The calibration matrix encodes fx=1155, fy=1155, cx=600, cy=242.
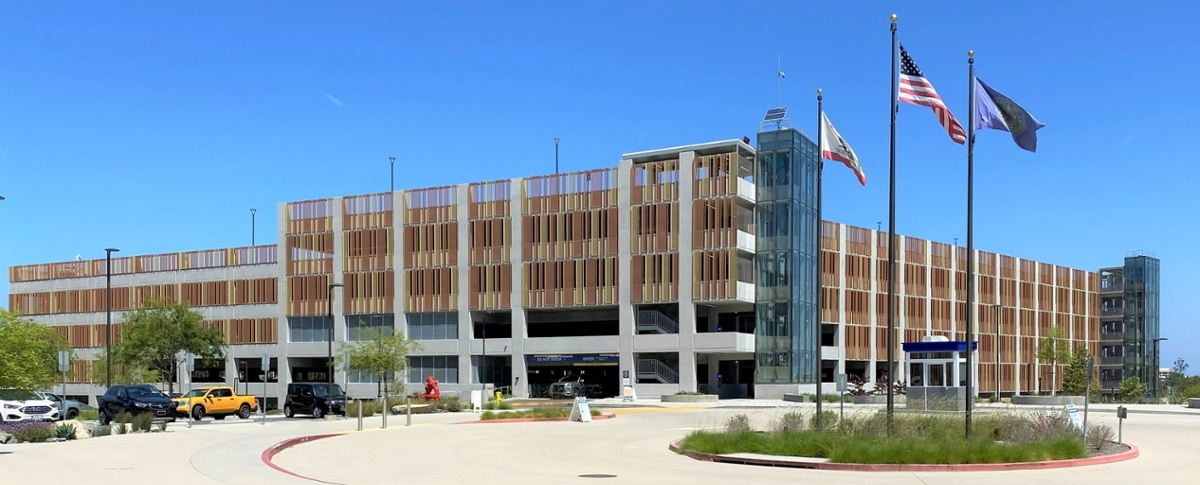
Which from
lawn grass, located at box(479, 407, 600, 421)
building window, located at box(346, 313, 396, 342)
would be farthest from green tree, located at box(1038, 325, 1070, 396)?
lawn grass, located at box(479, 407, 600, 421)

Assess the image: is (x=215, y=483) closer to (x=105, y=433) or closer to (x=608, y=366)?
(x=105, y=433)

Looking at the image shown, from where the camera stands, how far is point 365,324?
92.9 metres

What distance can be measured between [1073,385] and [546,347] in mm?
41404

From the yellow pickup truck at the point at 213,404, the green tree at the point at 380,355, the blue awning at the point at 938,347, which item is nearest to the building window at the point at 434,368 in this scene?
the green tree at the point at 380,355

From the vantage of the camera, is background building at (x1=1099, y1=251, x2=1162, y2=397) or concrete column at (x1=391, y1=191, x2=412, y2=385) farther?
background building at (x1=1099, y1=251, x2=1162, y2=397)

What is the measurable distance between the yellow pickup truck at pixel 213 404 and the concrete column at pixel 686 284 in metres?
34.1

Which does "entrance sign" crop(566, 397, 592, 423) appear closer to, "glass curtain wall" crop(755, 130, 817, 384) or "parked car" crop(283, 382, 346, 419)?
"parked car" crop(283, 382, 346, 419)

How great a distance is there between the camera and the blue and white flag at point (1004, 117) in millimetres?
26875

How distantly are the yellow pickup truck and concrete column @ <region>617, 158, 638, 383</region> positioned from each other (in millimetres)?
33807

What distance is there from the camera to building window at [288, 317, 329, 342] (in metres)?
95.0

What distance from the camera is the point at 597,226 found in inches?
3236

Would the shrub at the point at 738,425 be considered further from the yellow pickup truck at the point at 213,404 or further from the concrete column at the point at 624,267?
the concrete column at the point at 624,267

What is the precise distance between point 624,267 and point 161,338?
103ft

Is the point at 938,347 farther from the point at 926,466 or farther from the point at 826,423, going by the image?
the point at 926,466
